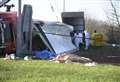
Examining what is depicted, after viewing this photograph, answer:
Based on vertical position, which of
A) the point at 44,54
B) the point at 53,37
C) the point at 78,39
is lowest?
the point at 78,39

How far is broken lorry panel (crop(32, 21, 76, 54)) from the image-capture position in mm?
25450

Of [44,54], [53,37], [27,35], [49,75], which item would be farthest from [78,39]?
[49,75]

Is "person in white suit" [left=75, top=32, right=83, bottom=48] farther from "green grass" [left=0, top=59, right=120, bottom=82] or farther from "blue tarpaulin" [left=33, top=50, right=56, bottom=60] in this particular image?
"green grass" [left=0, top=59, right=120, bottom=82]

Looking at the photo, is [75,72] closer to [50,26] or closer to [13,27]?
[13,27]

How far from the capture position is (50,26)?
93.7 feet

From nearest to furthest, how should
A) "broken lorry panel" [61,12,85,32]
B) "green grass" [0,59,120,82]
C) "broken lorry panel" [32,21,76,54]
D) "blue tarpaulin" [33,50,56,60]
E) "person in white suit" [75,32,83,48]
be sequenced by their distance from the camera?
"green grass" [0,59,120,82] → "blue tarpaulin" [33,50,56,60] → "broken lorry panel" [32,21,76,54] → "person in white suit" [75,32,83,48] → "broken lorry panel" [61,12,85,32]

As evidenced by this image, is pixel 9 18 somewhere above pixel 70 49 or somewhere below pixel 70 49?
above

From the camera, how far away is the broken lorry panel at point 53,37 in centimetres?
2545

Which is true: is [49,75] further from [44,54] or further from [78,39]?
[78,39]

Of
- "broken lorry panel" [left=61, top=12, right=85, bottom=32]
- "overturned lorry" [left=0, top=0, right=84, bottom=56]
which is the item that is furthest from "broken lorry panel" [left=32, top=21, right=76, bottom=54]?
"broken lorry panel" [left=61, top=12, right=85, bottom=32]

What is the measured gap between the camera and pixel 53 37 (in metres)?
26.7

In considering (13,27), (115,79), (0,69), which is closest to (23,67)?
(0,69)

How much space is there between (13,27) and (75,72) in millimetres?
10222

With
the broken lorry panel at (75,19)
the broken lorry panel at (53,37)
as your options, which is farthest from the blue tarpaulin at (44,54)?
the broken lorry panel at (75,19)
